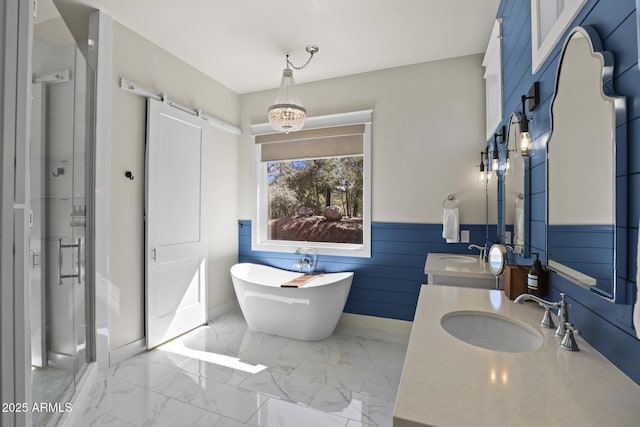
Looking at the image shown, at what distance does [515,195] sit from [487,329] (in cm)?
92

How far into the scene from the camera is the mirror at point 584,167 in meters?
0.83

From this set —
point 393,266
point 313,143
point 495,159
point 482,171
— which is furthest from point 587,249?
point 313,143

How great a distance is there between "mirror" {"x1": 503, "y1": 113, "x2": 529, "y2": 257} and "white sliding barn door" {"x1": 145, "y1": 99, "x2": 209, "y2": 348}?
9.16 feet

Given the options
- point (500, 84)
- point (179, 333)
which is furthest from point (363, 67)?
point (179, 333)

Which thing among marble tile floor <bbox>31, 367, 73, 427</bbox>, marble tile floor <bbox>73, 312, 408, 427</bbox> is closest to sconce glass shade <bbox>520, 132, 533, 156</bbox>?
marble tile floor <bbox>73, 312, 408, 427</bbox>

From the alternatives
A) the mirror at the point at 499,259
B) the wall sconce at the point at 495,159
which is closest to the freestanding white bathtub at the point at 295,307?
the mirror at the point at 499,259

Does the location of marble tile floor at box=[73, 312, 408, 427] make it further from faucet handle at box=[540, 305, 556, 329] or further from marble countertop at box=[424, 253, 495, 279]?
faucet handle at box=[540, 305, 556, 329]

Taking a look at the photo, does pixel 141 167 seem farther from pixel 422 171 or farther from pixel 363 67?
pixel 422 171

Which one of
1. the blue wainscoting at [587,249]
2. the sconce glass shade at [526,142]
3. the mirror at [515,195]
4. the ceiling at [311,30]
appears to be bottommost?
the blue wainscoting at [587,249]

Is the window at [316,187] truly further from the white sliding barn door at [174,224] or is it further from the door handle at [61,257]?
the door handle at [61,257]

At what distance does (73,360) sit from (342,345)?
2.06 meters

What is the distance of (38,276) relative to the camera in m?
1.64

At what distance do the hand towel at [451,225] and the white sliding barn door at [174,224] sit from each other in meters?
2.49

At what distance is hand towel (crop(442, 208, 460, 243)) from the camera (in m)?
2.79
